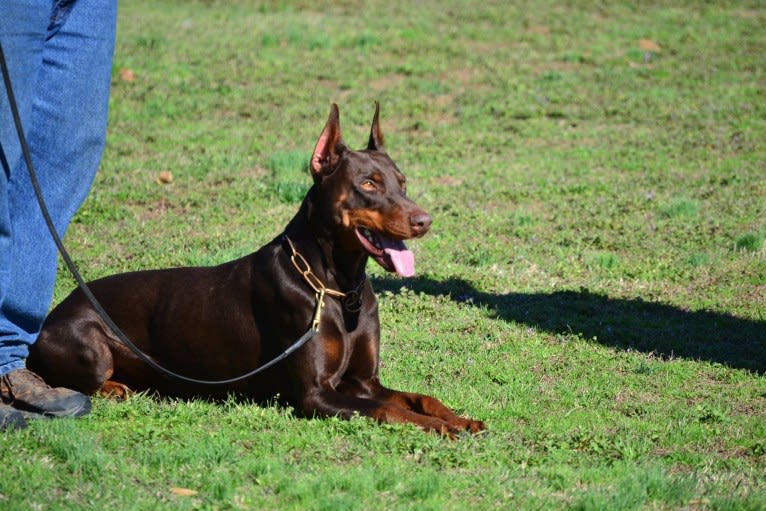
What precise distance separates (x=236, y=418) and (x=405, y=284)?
319 centimetres

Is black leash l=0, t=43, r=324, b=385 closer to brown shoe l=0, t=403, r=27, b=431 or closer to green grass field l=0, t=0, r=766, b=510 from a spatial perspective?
green grass field l=0, t=0, r=766, b=510

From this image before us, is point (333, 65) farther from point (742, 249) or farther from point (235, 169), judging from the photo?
point (742, 249)

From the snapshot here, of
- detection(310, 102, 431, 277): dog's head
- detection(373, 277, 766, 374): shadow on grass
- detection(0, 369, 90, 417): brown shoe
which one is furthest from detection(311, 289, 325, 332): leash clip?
detection(373, 277, 766, 374): shadow on grass

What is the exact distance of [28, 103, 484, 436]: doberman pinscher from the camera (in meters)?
5.14

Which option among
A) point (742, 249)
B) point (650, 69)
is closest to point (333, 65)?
point (650, 69)

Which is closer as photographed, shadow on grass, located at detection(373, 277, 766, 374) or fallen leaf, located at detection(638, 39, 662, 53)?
shadow on grass, located at detection(373, 277, 766, 374)

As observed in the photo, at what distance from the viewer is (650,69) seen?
15.6 meters

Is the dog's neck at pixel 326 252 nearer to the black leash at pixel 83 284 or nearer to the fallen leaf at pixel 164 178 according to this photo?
the black leash at pixel 83 284

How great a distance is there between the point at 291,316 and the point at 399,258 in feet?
2.03

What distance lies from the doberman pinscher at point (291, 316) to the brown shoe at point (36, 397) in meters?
0.46

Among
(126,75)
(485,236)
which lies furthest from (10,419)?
(126,75)

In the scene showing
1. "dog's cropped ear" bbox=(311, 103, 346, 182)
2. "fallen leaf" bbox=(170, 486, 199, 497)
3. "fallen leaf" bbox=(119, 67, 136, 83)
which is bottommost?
"fallen leaf" bbox=(170, 486, 199, 497)

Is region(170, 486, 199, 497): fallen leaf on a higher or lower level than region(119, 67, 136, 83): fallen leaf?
lower

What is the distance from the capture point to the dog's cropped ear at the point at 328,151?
5.25m
